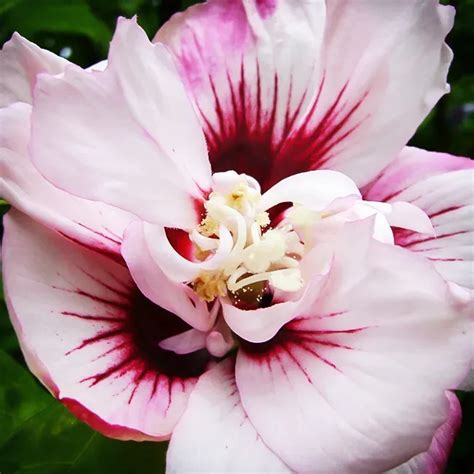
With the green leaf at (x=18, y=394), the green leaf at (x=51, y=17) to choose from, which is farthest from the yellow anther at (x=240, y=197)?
the green leaf at (x=51, y=17)

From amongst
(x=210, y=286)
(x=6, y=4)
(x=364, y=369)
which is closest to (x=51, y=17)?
(x=6, y=4)

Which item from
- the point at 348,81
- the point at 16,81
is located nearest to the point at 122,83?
the point at 16,81

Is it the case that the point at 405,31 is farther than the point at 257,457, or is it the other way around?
the point at 405,31

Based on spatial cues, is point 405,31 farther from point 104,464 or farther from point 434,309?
point 104,464

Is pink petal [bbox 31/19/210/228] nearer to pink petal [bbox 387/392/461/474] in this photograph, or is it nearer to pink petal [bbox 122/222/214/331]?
pink petal [bbox 122/222/214/331]

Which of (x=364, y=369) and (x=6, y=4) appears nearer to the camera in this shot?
(x=364, y=369)

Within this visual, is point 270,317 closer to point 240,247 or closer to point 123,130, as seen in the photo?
point 240,247

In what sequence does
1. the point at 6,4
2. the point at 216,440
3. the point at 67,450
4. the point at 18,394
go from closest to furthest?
the point at 216,440 < the point at 67,450 < the point at 18,394 < the point at 6,4
